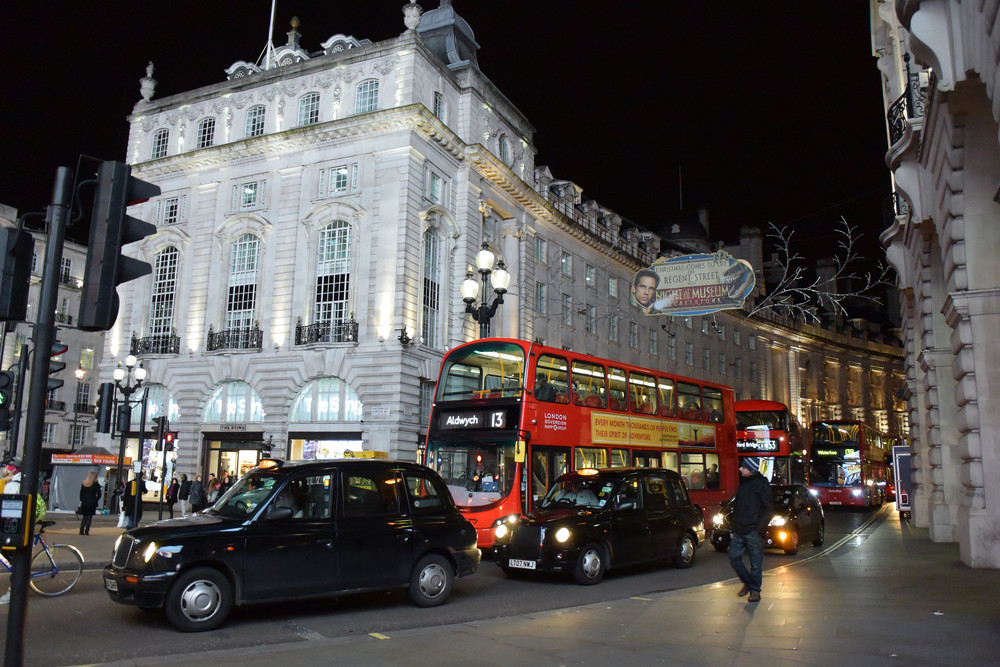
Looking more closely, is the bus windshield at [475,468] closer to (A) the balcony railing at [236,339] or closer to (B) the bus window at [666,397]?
(B) the bus window at [666,397]

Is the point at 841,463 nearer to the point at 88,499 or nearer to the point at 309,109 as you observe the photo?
the point at 309,109

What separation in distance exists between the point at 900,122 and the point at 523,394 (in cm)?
1010

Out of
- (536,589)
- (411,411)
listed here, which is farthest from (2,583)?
(411,411)

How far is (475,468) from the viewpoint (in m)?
15.0

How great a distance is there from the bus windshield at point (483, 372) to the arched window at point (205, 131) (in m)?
24.7

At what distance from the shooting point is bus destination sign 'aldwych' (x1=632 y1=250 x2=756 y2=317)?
17234 millimetres

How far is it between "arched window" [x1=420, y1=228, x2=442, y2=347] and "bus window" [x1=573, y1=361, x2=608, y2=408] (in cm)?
1504

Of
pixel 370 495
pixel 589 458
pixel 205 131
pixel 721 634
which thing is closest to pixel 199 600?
pixel 370 495

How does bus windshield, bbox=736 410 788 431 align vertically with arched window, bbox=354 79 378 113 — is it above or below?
below

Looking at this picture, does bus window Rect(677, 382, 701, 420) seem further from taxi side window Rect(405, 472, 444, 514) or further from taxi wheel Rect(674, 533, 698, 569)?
taxi side window Rect(405, 472, 444, 514)

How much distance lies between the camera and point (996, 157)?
38.4 feet

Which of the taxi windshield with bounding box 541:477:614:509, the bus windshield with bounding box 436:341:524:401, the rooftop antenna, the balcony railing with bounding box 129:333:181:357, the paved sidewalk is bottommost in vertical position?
the paved sidewalk

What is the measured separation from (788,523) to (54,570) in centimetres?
1363

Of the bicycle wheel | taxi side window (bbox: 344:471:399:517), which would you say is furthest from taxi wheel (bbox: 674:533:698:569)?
the bicycle wheel
